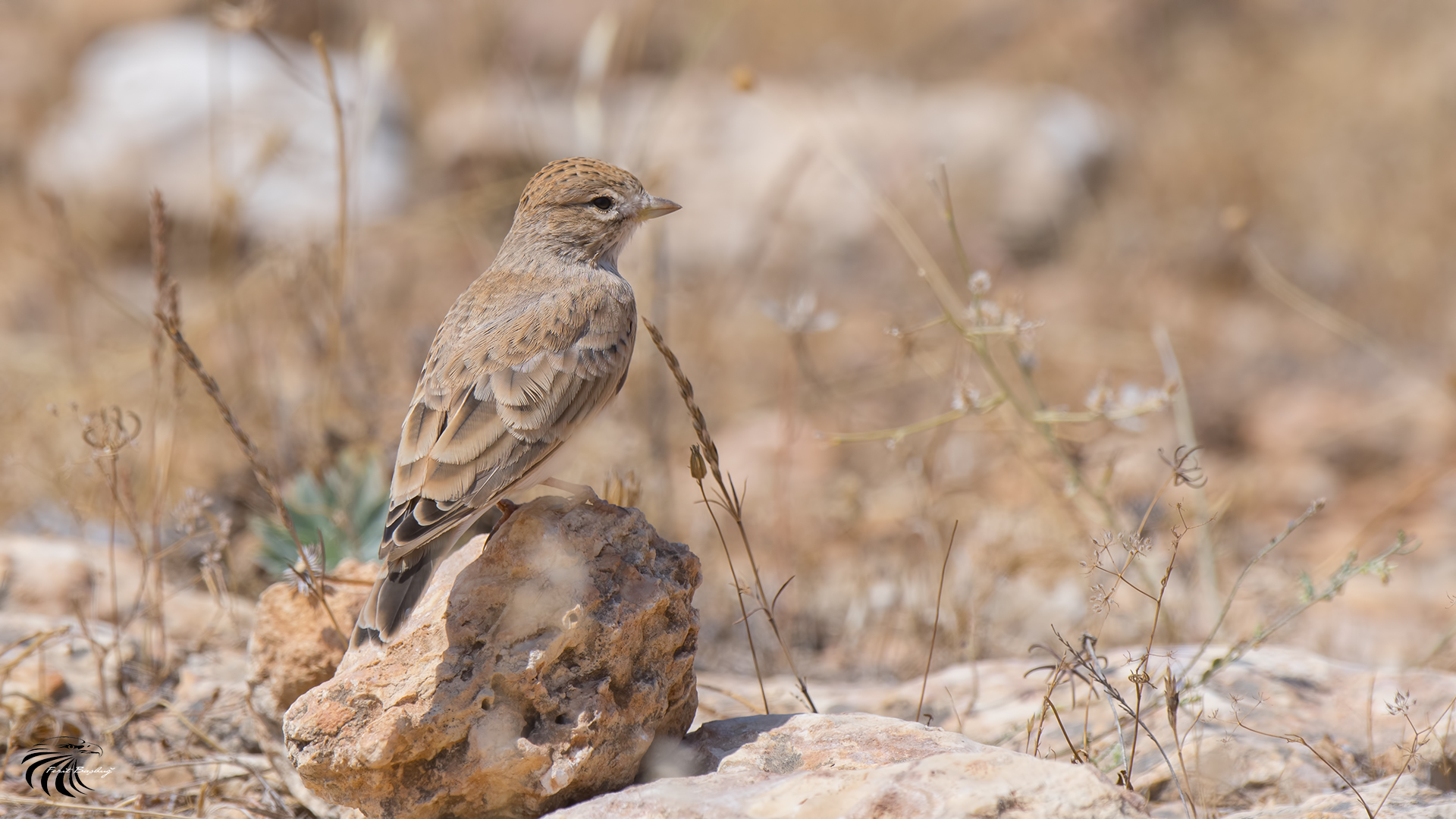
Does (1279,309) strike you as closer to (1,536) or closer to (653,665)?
(653,665)

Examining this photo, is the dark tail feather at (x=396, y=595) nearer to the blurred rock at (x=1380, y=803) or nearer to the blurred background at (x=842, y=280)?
the blurred background at (x=842, y=280)

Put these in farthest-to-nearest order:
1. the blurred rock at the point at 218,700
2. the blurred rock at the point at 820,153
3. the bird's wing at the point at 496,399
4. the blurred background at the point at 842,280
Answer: the blurred rock at the point at 820,153
the blurred background at the point at 842,280
the blurred rock at the point at 218,700
the bird's wing at the point at 496,399

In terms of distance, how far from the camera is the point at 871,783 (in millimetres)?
2607

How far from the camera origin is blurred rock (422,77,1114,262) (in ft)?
34.0

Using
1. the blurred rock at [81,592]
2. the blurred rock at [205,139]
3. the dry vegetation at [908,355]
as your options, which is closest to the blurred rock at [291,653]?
the dry vegetation at [908,355]

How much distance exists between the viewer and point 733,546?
646 centimetres

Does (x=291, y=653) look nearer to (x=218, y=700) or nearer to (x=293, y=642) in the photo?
(x=293, y=642)

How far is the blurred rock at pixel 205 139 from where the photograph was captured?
32.6 ft

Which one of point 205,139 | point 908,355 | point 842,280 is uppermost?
point 205,139

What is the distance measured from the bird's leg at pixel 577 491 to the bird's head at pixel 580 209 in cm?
96

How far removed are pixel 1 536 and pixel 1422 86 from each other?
1164cm

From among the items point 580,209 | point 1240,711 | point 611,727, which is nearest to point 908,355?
point 580,209

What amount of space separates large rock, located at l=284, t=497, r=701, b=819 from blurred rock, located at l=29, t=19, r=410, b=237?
7133 mm

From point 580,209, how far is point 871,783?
2302 millimetres
